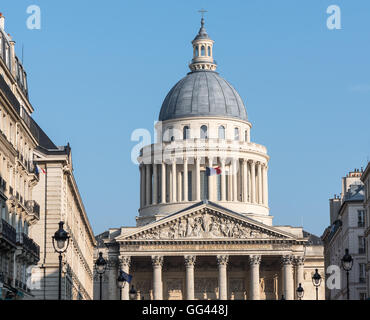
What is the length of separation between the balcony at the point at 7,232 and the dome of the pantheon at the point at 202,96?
4090 inches

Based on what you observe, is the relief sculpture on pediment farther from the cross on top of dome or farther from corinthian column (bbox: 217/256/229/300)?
the cross on top of dome

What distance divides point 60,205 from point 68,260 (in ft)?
24.0

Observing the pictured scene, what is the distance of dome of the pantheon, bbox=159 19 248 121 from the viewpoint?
14812 centimetres

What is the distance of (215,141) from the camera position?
143m

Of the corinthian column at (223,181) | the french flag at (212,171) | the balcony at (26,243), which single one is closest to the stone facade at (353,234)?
the french flag at (212,171)

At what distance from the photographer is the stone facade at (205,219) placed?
398ft

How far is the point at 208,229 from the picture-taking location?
12112 cm

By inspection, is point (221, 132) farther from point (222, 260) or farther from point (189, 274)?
point (189, 274)

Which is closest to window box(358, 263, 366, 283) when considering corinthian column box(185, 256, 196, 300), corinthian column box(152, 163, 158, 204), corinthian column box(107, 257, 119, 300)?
corinthian column box(185, 256, 196, 300)

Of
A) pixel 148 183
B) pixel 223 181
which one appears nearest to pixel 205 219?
pixel 223 181

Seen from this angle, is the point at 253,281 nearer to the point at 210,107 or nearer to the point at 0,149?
the point at 210,107

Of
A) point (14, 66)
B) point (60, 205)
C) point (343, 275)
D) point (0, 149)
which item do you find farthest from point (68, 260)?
point (343, 275)

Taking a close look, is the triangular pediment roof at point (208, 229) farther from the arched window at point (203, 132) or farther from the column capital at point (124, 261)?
the arched window at point (203, 132)

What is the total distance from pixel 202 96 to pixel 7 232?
4249 inches
